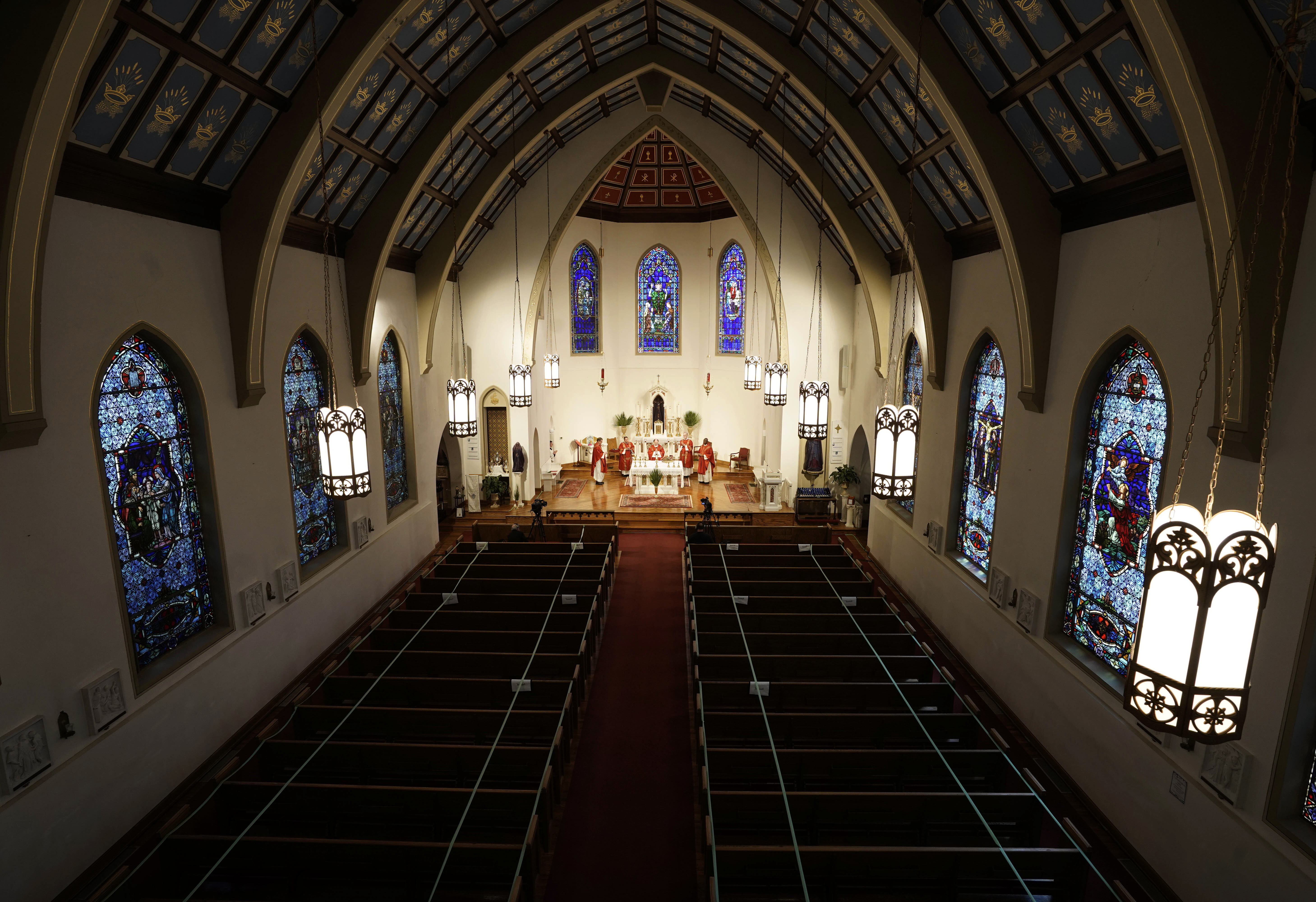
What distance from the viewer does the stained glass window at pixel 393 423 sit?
12758 millimetres

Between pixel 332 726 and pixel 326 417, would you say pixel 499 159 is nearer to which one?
pixel 326 417

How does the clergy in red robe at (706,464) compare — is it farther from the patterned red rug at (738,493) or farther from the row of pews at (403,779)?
the row of pews at (403,779)

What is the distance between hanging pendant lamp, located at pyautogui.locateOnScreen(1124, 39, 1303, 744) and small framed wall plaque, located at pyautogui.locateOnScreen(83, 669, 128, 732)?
7.58 metres

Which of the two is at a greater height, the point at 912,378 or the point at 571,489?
the point at 912,378

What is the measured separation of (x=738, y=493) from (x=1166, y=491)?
1423 cm

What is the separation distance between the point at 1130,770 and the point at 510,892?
17.7 ft

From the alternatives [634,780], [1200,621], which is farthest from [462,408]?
[1200,621]

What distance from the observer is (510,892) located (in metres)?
4.60

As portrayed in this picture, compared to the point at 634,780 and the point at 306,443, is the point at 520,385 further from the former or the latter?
the point at 634,780

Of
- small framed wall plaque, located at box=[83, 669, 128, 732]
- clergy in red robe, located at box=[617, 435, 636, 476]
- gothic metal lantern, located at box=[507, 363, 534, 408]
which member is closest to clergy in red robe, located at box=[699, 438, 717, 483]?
clergy in red robe, located at box=[617, 435, 636, 476]

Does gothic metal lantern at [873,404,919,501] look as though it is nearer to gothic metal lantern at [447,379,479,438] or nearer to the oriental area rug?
gothic metal lantern at [447,379,479,438]

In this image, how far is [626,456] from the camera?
21.2m

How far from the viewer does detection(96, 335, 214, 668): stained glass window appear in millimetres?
6668

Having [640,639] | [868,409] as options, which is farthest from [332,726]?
[868,409]
